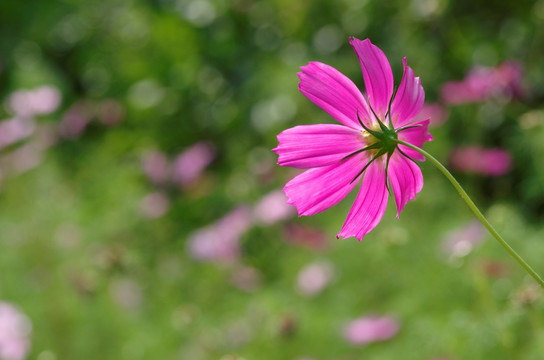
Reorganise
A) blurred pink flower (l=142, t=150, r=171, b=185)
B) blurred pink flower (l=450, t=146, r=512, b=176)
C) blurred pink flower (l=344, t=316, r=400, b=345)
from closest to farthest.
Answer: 1. blurred pink flower (l=344, t=316, r=400, b=345)
2. blurred pink flower (l=450, t=146, r=512, b=176)
3. blurred pink flower (l=142, t=150, r=171, b=185)

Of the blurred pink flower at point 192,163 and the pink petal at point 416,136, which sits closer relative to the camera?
the pink petal at point 416,136

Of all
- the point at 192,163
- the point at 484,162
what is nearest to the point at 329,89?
the point at 484,162

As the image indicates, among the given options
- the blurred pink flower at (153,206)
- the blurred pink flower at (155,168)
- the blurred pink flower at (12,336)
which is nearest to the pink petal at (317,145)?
the blurred pink flower at (12,336)

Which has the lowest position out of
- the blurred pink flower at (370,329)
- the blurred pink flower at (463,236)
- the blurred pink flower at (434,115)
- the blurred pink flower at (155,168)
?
the blurred pink flower at (370,329)

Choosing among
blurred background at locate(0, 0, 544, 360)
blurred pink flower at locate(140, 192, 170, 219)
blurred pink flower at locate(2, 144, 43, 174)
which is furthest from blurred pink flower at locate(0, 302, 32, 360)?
blurred pink flower at locate(2, 144, 43, 174)

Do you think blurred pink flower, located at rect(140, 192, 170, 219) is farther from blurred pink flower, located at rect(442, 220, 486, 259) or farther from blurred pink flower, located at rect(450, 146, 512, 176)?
blurred pink flower, located at rect(442, 220, 486, 259)

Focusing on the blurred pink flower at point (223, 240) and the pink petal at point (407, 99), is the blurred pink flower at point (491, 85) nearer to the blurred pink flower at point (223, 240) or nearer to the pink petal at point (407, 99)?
the blurred pink flower at point (223, 240)
